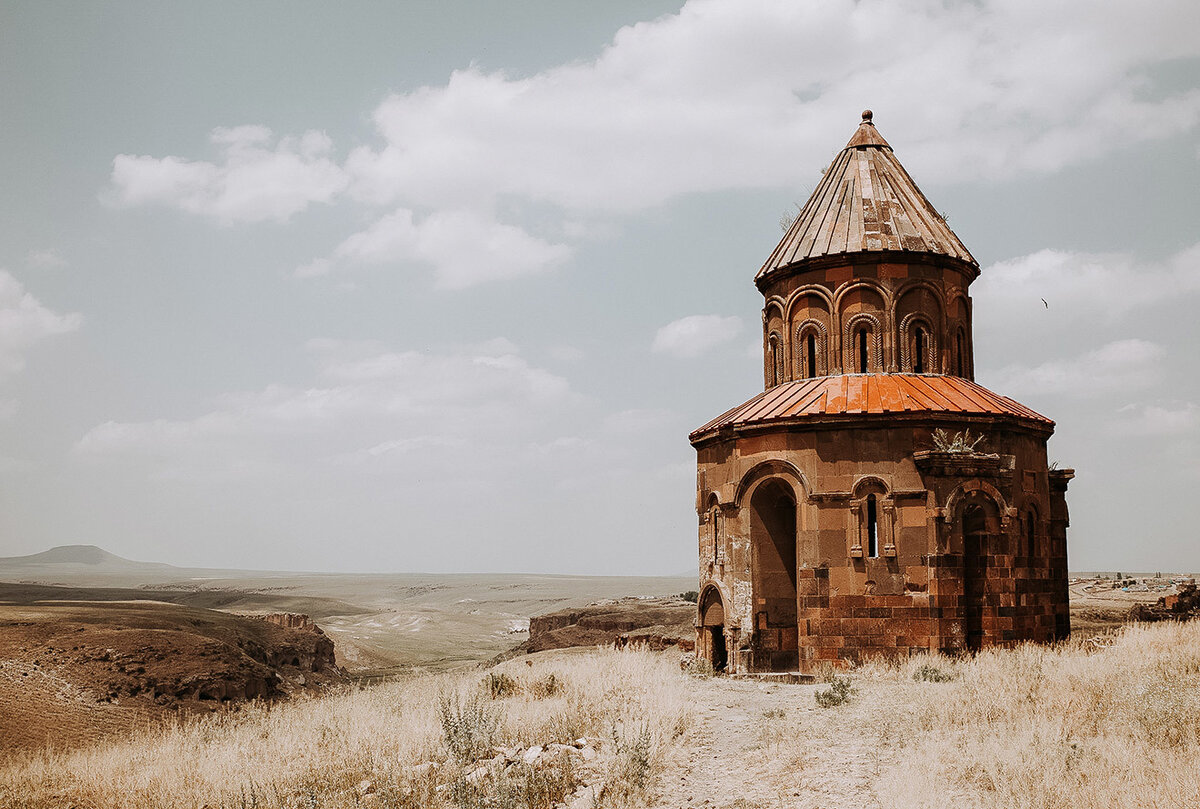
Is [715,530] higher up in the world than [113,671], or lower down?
higher up

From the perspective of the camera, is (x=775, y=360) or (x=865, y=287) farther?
(x=775, y=360)

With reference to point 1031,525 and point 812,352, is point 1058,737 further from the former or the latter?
point 812,352

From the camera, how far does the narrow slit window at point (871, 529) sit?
1540cm

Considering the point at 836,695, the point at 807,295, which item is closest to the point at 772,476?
the point at 807,295

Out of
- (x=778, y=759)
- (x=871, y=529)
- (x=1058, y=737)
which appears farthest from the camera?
(x=871, y=529)

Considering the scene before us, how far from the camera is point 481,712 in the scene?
10.2 meters

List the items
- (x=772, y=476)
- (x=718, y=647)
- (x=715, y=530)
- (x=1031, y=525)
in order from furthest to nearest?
(x=718, y=647)
(x=715, y=530)
(x=1031, y=525)
(x=772, y=476)

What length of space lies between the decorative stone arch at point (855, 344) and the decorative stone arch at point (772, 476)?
99.6 inches

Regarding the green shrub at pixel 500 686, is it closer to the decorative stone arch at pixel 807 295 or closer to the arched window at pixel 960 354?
the decorative stone arch at pixel 807 295

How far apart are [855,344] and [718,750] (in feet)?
30.8

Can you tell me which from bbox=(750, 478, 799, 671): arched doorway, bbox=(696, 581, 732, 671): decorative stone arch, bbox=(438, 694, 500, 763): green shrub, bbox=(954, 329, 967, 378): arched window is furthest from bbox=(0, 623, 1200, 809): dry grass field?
bbox=(954, 329, 967, 378): arched window

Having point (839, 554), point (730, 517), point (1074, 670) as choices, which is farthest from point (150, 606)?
point (1074, 670)

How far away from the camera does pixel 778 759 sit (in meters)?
9.29

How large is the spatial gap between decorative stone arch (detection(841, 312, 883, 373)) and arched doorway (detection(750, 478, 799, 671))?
2674 millimetres
